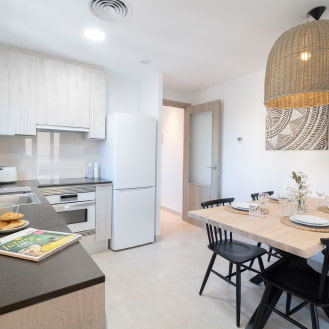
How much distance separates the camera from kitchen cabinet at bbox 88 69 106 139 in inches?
123

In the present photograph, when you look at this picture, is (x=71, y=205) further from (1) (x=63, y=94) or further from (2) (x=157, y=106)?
(2) (x=157, y=106)

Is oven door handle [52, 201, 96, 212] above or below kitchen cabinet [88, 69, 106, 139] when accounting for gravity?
below

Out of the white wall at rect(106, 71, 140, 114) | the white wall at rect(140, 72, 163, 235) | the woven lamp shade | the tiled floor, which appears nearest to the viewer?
the woven lamp shade

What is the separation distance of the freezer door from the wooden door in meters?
1.11

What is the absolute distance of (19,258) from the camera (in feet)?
2.68

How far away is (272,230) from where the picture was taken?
4.93 ft

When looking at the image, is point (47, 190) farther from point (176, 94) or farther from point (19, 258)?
point (176, 94)

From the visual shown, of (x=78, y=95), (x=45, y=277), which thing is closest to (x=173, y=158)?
(x=78, y=95)

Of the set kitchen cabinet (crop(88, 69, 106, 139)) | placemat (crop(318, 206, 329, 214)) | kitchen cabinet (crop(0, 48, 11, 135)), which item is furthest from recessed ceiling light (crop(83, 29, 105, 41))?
placemat (crop(318, 206, 329, 214))

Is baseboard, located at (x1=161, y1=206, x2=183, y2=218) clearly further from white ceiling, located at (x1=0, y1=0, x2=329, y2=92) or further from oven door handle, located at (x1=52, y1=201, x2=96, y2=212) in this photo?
white ceiling, located at (x1=0, y1=0, x2=329, y2=92)

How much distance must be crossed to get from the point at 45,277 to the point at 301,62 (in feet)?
5.86

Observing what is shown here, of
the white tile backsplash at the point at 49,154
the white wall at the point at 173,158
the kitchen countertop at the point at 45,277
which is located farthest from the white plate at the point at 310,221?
the white wall at the point at 173,158

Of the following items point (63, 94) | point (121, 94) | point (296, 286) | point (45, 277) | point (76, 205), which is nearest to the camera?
point (45, 277)

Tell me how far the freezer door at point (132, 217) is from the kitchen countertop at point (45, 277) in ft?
7.07
